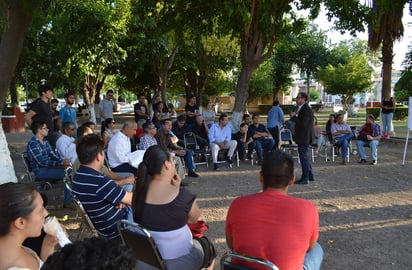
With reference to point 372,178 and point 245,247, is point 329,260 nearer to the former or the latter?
point 245,247

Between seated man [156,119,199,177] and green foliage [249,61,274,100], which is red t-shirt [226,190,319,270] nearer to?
seated man [156,119,199,177]

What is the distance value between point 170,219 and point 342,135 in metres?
8.37

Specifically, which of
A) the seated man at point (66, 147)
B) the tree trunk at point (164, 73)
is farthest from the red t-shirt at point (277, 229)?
the tree trunk at point (164, 73)

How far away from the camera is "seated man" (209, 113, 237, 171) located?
984 cm

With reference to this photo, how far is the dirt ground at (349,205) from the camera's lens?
15.1 ft

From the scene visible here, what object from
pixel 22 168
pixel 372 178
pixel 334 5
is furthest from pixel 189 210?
pixel 334 5

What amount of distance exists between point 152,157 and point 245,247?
1273 mm

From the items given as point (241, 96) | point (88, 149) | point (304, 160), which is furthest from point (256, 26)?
point (88, 149)

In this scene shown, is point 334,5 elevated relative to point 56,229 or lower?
elevated

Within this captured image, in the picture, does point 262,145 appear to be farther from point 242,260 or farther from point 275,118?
point 242,260

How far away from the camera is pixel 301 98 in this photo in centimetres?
790

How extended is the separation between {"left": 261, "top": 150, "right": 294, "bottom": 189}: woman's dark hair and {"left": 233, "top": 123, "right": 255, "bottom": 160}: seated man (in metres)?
7.49

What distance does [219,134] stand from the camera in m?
10.1

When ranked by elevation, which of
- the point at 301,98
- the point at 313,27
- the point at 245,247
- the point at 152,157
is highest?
the point at 313,27
